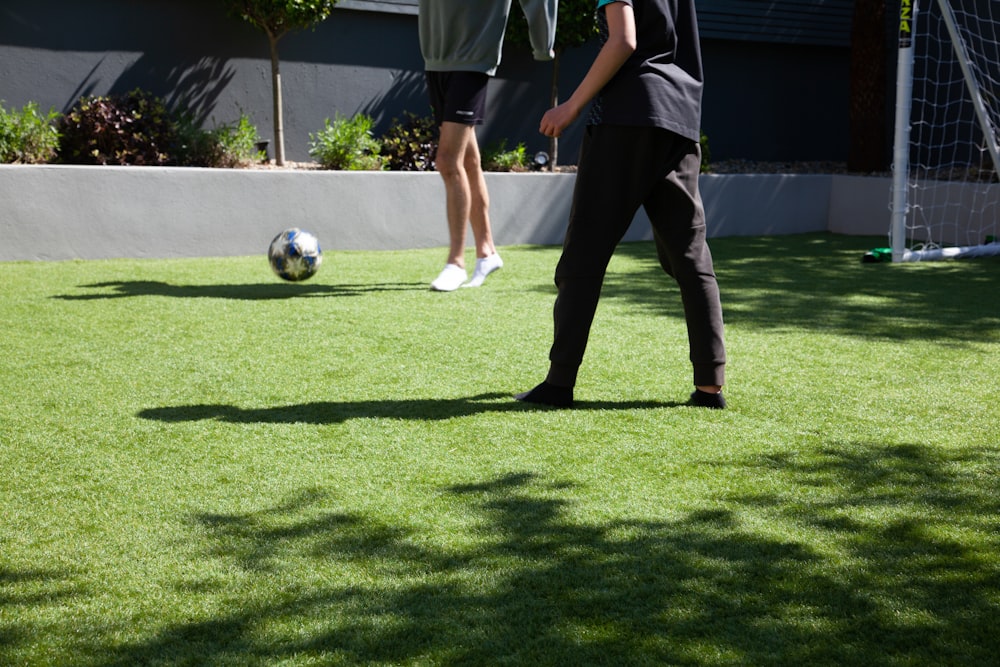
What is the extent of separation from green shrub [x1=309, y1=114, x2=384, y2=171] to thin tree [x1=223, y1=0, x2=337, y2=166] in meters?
0.43

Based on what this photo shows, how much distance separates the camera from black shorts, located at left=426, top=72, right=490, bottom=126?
20.9ft

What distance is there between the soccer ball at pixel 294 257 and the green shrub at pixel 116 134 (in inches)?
98.1

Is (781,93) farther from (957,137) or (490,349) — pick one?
(490,349)

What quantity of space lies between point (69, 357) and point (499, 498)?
2476 mm

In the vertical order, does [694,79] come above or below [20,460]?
above

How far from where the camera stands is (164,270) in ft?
23.5

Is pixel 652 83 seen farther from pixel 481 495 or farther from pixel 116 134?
pixel 116 134

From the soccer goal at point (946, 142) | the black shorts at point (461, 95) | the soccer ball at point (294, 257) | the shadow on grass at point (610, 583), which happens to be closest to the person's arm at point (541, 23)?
the black shorts at point (461, 95)

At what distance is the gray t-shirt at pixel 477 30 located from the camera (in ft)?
20.6

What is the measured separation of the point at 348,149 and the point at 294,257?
2.94 m

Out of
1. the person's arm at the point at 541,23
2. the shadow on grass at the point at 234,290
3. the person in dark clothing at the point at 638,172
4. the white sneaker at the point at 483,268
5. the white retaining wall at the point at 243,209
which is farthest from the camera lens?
the white retaining wall at the point at 243,209

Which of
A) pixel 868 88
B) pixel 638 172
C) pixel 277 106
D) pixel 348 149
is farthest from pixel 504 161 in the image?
pixel 638 172

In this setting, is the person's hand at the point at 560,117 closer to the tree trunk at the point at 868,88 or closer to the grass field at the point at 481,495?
the grass field at the point at 481,495

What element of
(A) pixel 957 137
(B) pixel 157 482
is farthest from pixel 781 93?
(B) pixel 157 482
